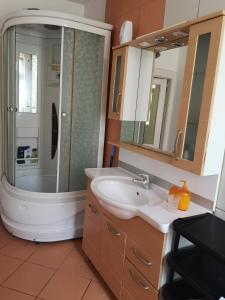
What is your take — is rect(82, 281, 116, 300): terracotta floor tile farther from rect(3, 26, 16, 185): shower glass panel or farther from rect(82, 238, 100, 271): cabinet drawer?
rect(3, 26, 16, 185): shower glass panel

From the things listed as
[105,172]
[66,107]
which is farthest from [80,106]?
[105,172]

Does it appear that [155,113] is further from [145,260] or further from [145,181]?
[145,260]

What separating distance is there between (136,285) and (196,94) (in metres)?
1.12

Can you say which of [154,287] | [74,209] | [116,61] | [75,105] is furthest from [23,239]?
[116,61]

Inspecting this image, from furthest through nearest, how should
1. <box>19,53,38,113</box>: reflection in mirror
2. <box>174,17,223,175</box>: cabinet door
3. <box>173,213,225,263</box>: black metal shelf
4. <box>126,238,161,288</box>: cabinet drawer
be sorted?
<box>19,53,38,113</box>: reflection in mirror, <box>126,238,161,288</box>: cabinet drawer, <box>174,17,223,175</box>: cabinet door, <box>173,213,225,263</box>: black metal shelf

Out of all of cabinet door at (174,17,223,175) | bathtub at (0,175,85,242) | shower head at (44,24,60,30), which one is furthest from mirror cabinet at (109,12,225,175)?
bathtub at (0,175,85,242)

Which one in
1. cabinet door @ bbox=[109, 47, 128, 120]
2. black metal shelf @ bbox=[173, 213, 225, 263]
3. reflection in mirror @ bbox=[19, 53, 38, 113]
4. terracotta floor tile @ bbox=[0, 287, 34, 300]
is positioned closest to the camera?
black metal shelf @ bbox=[173, 213, 225, 263]

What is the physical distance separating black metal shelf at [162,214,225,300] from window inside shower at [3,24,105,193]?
1.34m

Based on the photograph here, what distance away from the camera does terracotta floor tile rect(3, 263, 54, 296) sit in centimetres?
175

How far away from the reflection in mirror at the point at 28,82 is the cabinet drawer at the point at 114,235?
5.22 feet

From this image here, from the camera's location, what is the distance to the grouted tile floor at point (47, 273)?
67.9 inches

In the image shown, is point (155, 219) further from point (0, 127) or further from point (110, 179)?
point (0, 127)

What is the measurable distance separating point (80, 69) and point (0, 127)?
3.76 feet

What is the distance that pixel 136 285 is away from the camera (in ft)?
4.59
